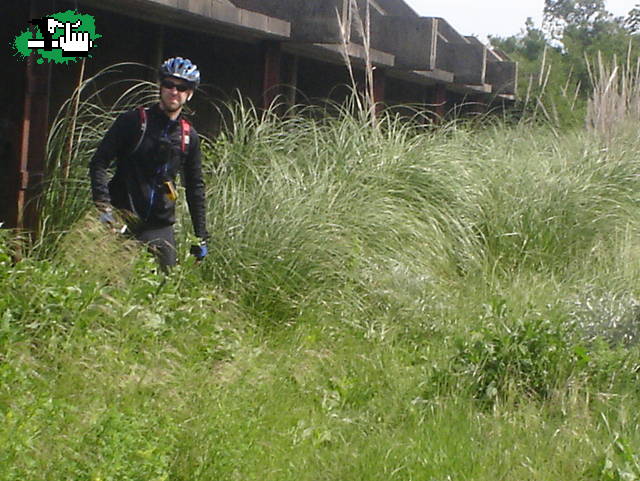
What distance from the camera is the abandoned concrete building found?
7.09 m

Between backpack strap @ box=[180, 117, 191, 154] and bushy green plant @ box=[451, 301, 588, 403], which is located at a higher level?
backpack strap @ box=[180, 117, 191, 154]

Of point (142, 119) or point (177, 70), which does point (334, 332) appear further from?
point (177, 70)

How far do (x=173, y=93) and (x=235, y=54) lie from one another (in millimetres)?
3985

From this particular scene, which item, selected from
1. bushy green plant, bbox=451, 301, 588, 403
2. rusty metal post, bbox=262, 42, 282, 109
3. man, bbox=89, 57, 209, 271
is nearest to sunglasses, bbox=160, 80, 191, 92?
man, bbox=89, 57, 209, 271

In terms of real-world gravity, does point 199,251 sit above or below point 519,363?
above

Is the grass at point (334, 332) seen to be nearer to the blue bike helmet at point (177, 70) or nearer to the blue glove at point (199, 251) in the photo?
the blue glove at point (199, 251)

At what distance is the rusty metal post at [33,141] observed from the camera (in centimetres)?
700

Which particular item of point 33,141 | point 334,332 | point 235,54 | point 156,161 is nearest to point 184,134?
point 156,161

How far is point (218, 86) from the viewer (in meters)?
10.4

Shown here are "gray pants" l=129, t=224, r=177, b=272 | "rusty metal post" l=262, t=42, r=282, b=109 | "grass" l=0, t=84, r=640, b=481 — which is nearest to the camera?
"grass" l=0, t=84, r=640, b=481

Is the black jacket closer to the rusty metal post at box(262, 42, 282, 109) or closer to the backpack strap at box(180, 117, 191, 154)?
the backpack strap at box(180, 117, 191, 154)

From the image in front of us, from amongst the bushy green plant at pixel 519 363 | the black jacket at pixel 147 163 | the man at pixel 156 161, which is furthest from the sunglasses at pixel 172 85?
the bushy green plant at pixel 519 363

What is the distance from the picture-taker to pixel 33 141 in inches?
280

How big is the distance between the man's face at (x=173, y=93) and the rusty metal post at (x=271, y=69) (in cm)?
351
